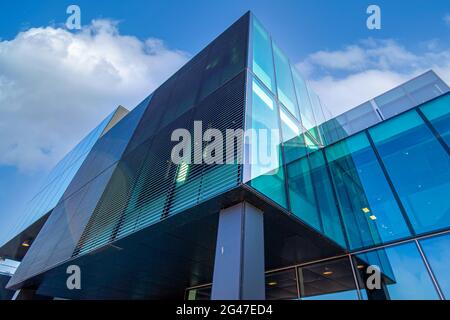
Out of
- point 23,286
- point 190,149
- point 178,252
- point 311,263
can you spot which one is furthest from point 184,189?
point 23,286

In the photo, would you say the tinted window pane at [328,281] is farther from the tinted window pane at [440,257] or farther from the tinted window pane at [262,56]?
the tinted window pane at [262,56]

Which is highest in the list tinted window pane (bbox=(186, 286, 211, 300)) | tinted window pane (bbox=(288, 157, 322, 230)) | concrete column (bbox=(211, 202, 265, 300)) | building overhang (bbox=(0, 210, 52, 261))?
building overhang (bbox=(0, 210, 52, 261))

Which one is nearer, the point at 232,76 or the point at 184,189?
the point at 184,189

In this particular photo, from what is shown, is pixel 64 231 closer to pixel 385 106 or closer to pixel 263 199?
pixel 263 199

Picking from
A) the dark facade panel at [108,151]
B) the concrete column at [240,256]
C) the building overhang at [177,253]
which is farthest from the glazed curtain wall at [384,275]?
the dark facade panel at [108,151]

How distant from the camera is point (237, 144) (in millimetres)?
5320

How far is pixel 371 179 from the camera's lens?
273 inches

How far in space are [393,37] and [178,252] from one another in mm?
8767

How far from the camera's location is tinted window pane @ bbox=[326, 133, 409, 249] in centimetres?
599

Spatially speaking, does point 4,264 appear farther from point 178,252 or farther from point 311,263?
point 311,263

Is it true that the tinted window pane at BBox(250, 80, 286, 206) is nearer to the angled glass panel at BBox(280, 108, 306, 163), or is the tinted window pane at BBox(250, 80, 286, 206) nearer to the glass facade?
the angled glass panel at BBox(280, 108, 306, 163)

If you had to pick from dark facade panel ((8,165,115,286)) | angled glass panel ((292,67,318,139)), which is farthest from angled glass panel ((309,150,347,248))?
dark facade panel ((8,165,115,286))

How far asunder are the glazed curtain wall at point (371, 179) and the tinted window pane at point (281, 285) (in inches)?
73.4

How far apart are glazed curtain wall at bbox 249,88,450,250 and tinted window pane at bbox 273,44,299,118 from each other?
0.58m
